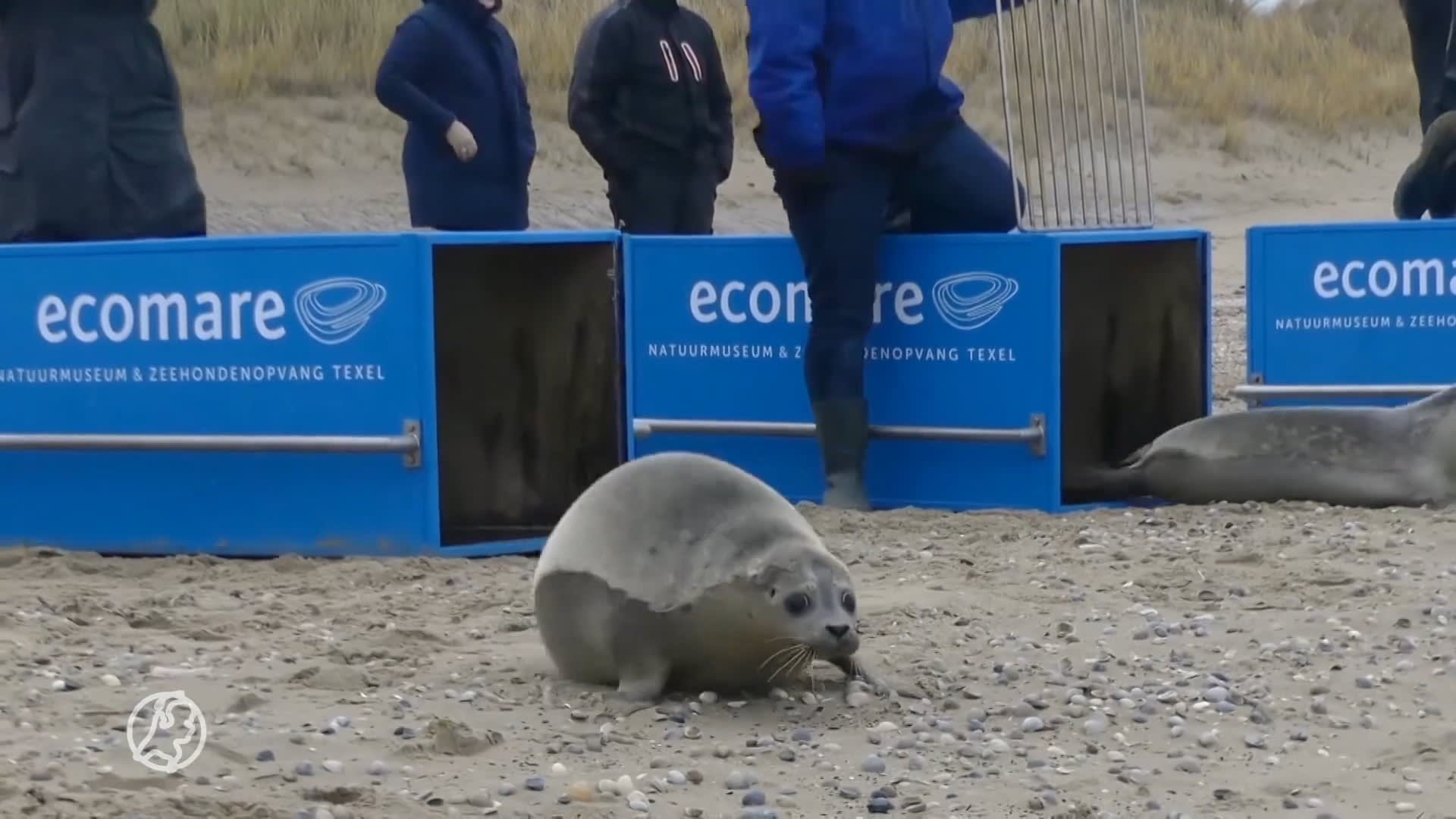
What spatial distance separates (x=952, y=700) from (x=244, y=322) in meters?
2.53

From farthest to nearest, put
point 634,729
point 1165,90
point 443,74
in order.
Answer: point 1165,90, point 443,74, point 634,729

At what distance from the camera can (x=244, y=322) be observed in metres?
5.75

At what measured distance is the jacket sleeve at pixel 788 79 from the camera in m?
6.06

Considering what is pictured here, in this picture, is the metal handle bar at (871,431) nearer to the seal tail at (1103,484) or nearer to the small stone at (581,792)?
the seal tail at (1103,484)

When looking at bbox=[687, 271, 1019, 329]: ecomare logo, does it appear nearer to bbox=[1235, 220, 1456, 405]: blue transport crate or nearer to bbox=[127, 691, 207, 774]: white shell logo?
bbox=[1235, 220, 1456, 405]: blue transport crate

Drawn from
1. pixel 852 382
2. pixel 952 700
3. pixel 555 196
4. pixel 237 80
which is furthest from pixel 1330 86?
pixel 952 700

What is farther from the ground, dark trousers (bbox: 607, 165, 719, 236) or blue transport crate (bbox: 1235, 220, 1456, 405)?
dark trousers (bbox: 607, 165, 719, 236)

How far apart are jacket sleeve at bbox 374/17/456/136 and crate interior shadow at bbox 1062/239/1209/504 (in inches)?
90.3

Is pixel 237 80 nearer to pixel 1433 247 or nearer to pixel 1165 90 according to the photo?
pixel 1165 90

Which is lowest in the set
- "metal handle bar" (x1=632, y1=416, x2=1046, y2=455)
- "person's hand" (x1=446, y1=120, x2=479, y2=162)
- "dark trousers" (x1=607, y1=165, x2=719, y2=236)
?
"metal handle bar" (x1=632, y1=416, x2=1046, y2=455)

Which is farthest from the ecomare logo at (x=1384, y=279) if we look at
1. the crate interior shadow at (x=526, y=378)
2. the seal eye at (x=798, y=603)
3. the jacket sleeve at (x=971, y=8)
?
the seal eye at (x=798, y=603)

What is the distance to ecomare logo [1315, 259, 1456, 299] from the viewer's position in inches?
275

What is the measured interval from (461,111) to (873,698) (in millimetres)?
4215

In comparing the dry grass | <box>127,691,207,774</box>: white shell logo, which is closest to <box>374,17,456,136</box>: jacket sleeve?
<box>127,691,207,774</box>: white shell logo
